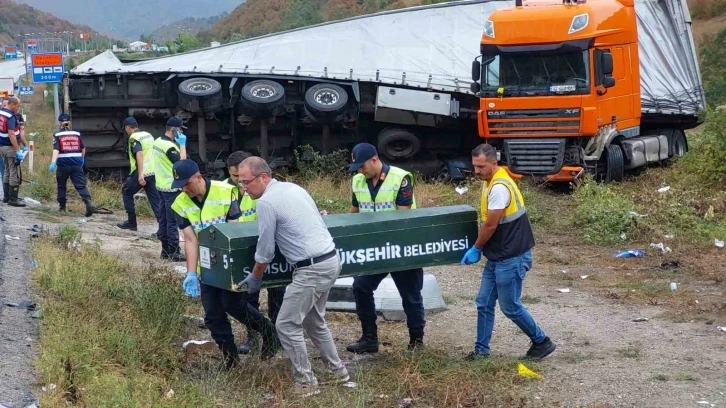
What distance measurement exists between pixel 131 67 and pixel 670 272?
1192cm

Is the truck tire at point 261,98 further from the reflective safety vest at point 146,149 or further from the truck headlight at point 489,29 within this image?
the reflective safety vest at point 146,149

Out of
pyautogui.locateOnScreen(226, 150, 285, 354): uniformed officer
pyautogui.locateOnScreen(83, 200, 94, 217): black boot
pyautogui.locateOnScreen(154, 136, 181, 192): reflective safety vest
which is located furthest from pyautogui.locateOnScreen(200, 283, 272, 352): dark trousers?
pyautogui.locateOnScreen(83, 200, 94, 217): black boot

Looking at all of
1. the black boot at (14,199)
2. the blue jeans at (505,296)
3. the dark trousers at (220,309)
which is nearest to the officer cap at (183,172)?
the dark trousers at (220,309)

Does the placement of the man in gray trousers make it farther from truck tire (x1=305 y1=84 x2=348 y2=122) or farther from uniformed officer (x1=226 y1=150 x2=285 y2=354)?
truck tire (x1=305 y1=84 x2=348 y2=122)

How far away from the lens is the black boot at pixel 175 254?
1084 centimetres

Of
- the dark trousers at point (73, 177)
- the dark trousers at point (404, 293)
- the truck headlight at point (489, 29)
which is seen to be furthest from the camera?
the truck headlight at point (489, 29)

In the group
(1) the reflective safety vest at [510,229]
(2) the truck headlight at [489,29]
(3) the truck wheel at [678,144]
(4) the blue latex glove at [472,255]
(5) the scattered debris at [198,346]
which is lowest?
(3) the truck wheel at [678,144]

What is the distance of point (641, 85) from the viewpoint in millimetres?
18453

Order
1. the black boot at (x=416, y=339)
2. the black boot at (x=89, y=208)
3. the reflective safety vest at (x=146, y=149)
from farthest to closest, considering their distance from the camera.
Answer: the black boot at (x=89, y=208) → the reflective safety vest at (x=146, y=149) → the black boot at (x=416, y=339)

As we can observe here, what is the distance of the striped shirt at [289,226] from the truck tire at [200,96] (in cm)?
1191

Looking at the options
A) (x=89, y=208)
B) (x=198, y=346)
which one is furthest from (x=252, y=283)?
(x=89, y=208)

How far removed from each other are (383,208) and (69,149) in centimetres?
767

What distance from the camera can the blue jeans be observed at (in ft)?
21.9

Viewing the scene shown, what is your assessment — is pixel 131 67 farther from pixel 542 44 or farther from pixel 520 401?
pixel 520 401
